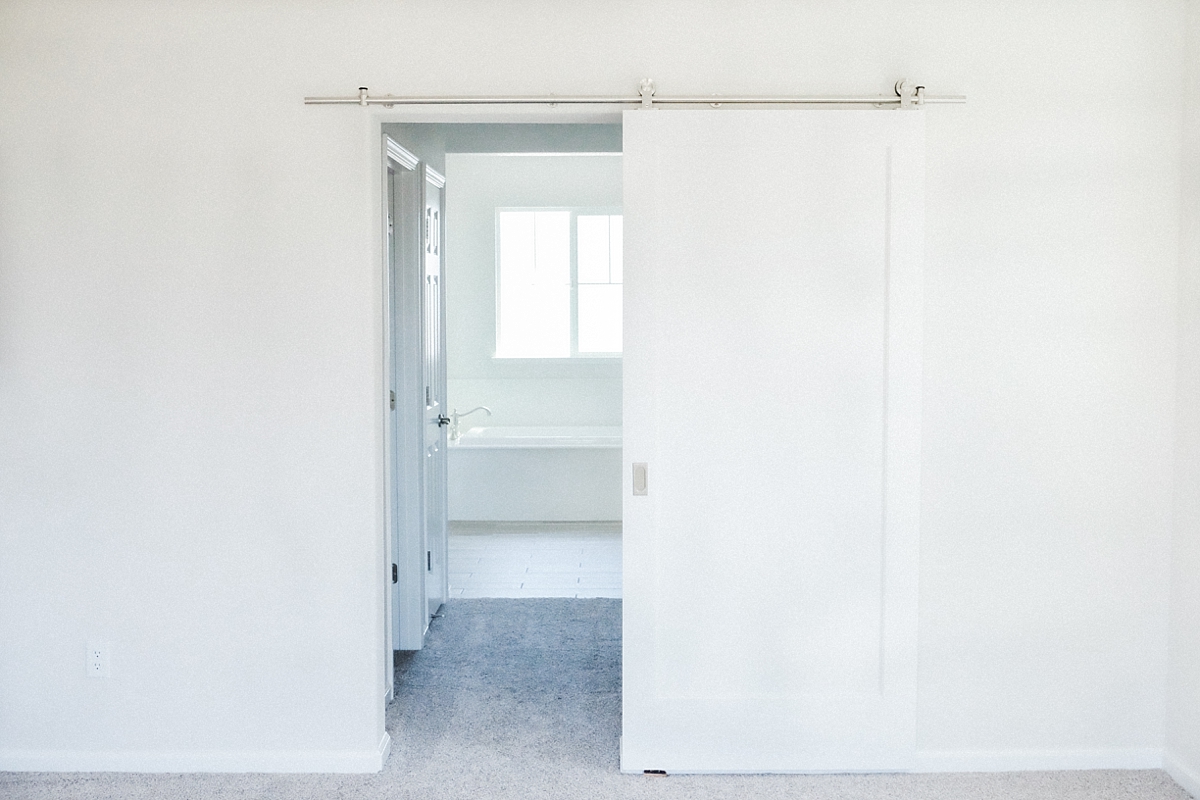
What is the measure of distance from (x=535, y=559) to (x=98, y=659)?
118 inches

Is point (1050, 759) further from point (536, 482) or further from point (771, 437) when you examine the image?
point (536, 482)

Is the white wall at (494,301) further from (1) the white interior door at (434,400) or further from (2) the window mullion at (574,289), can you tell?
(1) the white interior door at (434,400)

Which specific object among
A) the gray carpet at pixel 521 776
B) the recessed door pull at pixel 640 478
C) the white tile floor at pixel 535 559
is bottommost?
the gray carpet at pixel 521 776

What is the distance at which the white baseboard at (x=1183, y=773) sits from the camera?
9.52 ft

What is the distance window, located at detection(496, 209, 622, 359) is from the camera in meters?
7.52

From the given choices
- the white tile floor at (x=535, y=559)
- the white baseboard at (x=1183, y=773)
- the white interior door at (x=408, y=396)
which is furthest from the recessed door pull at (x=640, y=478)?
the white tile floor at (x=535, y=559)

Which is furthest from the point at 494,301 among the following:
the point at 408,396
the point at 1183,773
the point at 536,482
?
the point at 1183,773

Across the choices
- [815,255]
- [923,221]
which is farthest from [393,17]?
[923,221]

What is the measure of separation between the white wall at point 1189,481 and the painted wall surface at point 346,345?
0.16 ft

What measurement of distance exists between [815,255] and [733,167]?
1.17 ft

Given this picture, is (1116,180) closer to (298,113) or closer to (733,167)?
(733,167)

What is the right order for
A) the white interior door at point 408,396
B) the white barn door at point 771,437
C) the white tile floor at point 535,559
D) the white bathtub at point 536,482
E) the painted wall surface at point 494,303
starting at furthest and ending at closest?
the painted wall surface at point 494,303
the white bathtub at point 536,482
the white tile floor at point 535,559
the white interior door at point 408,396
the white barn door at point 771,437

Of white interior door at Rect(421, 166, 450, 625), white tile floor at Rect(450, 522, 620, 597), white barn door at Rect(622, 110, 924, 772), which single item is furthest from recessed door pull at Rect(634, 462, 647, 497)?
white tile floor at Rect(450, 522, 620, 597)

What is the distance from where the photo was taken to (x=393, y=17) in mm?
2904
